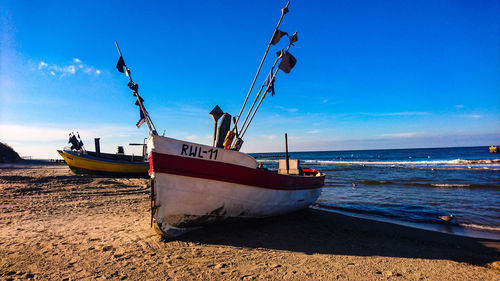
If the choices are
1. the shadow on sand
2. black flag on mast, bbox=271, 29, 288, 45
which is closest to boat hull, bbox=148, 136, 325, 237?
the shadow on sand

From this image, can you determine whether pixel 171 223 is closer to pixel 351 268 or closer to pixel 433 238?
pixel 351 268

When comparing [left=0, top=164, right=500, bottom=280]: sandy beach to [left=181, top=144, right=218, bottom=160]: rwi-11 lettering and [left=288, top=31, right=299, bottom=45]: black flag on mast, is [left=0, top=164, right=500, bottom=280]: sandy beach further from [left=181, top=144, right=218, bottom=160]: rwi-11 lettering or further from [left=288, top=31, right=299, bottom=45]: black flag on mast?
[left=288, top=31, right=299, bottom=45]: black flag on mast

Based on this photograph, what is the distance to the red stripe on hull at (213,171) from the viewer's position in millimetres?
5691

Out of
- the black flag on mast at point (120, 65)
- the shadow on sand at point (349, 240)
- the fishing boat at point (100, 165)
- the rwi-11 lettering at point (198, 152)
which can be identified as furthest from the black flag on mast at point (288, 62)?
the fishing boat at point (100, 165)

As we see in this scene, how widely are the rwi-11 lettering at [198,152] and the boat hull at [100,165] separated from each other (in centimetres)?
2072

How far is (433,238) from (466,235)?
1.33 metres

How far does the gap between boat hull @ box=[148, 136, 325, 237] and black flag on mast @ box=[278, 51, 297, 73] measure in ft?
12.8

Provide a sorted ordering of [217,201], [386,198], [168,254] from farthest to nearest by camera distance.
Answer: [386,198]
[217,201]
[168,254]

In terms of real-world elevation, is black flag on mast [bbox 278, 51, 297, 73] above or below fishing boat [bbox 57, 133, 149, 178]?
above

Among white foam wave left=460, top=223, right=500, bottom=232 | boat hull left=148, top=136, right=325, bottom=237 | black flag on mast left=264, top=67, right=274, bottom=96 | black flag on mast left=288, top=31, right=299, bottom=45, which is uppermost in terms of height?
black flag on mast left=288, top=31, right=299, bottom=45

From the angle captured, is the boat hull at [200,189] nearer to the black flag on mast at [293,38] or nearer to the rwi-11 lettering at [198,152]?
the rwi-11 lettering at [198,152]

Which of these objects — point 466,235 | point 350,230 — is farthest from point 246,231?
point 466,235

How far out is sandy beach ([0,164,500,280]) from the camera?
14.7 feet

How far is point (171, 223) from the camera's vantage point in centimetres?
604
